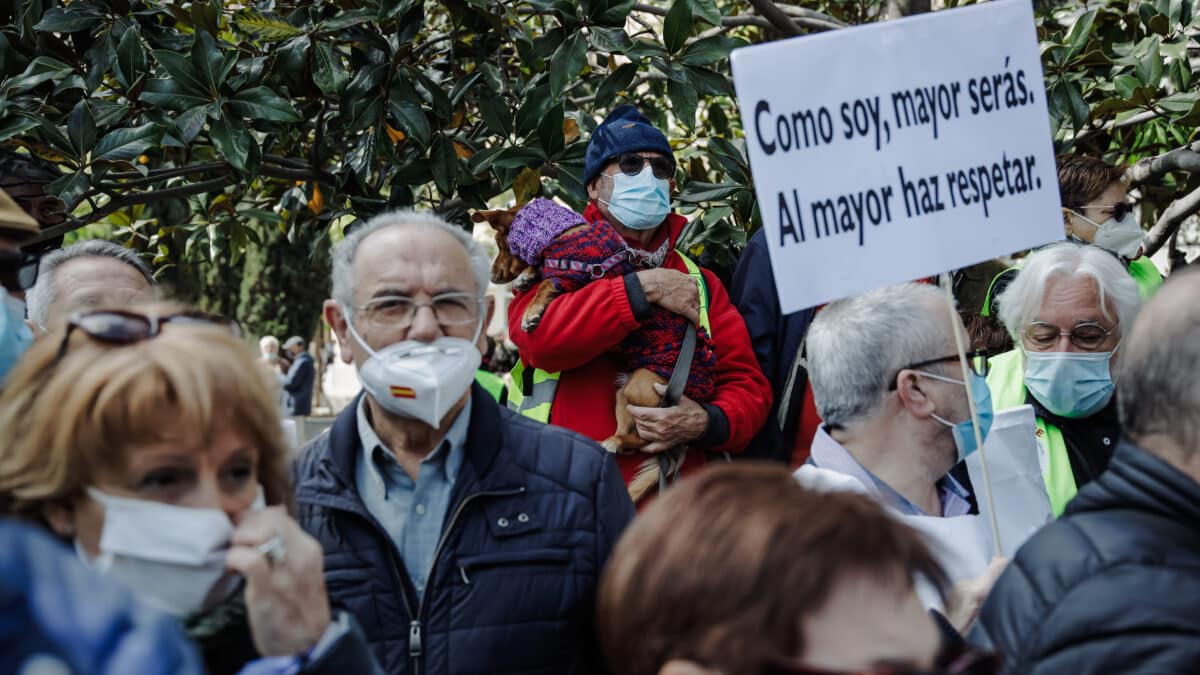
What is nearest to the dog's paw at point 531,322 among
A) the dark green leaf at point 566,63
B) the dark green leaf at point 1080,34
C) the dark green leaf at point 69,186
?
the dark green leaf at point 566,63

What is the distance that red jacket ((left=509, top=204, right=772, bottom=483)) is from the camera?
376cm

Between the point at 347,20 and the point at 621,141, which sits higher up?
the point at 347,20

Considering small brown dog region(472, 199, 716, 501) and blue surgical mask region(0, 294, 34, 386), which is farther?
small brown dog region(472, 199, 716, 501)

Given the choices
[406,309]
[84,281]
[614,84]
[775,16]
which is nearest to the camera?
[406,309]

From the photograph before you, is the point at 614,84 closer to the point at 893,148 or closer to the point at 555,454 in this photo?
the point at 893,148

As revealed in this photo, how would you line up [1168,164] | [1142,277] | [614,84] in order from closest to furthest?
[1142,277]
[614,84]
[1168,164]

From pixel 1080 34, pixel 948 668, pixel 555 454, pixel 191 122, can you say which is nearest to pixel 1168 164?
pixel 1080 34

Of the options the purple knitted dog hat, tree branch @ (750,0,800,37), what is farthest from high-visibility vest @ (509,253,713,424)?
tree branch @ (750,0,800,37)

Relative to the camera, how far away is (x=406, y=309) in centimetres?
278

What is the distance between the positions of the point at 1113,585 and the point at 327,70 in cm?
351

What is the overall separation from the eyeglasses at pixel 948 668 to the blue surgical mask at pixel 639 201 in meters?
2.64

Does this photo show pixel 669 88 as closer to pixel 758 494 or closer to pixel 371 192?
pixel 371 192

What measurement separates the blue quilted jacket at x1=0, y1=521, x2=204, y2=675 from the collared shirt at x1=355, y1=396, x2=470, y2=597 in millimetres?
1149

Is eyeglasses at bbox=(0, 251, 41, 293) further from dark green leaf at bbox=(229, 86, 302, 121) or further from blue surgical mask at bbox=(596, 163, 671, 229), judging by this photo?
blue surgical mask at bbox=(596, 163, 671, 229)
